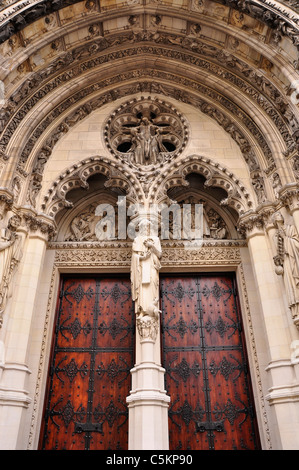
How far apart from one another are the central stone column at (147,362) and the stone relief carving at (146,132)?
1.90 m

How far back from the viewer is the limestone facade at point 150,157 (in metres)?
5.56

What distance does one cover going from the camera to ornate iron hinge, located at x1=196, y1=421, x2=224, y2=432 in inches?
231

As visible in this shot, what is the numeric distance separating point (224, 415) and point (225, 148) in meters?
5.18

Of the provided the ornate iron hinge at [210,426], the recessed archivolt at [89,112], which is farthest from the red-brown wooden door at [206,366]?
the recessed archivolt at [89,112]

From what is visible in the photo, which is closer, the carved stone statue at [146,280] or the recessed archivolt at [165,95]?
the carved stone statue at [146,280]

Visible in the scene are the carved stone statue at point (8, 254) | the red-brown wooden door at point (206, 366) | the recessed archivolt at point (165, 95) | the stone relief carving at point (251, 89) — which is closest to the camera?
the carved stone statue at point (8, 254)

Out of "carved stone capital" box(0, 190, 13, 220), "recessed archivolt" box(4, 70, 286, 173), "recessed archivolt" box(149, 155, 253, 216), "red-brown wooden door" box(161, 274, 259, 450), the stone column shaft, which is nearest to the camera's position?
the stone column shaft

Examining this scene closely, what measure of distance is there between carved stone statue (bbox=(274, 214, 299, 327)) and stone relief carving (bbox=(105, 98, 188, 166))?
9.53 ft

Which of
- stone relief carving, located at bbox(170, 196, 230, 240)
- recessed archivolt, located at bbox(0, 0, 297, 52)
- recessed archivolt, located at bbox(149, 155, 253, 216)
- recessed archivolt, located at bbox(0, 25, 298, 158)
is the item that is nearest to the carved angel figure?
Answer: recessed archivolt, located at bbox(149, 155, 253, 216)

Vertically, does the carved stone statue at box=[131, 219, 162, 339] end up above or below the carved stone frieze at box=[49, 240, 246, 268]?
below

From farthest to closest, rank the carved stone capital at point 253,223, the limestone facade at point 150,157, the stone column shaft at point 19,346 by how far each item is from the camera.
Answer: the carved stone capital at point 253,223
the limestone facade at point 150,157
the stone column shaft at point 19,346

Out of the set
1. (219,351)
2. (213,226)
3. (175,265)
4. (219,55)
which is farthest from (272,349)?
(219,55)

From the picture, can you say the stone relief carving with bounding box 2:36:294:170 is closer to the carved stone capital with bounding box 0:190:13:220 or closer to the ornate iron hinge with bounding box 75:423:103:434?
the carved stone capital with bounding box 0:190:13:220

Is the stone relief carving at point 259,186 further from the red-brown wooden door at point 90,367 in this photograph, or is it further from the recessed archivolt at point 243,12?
the red-brown wooden door at point 90,367
